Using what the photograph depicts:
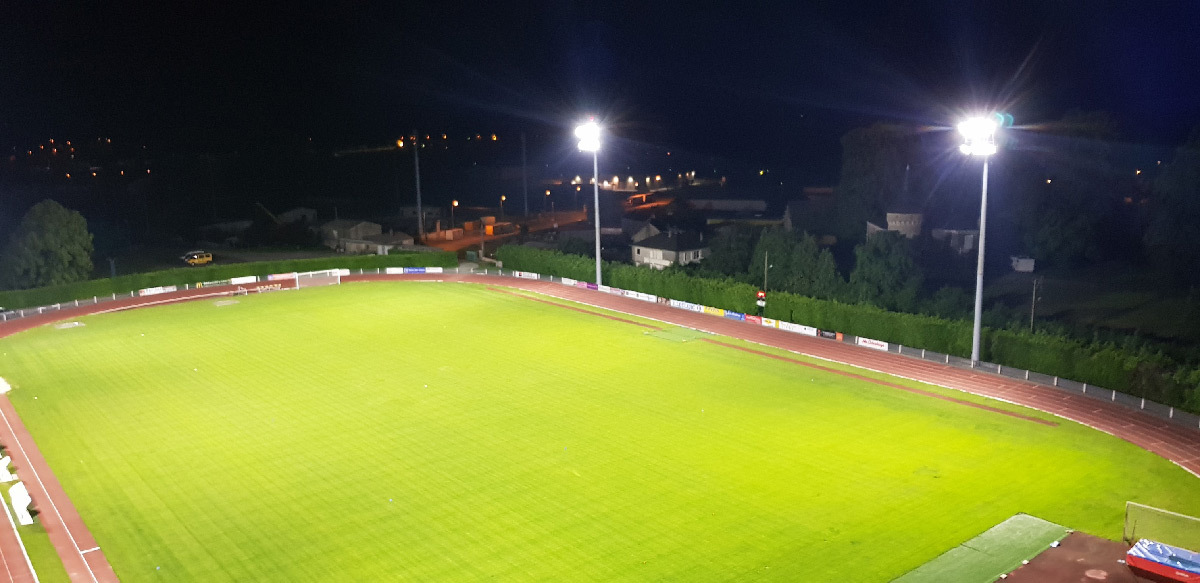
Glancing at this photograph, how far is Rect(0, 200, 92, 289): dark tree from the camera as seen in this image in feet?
162

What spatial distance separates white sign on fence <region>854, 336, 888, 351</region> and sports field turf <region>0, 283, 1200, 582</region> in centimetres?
455

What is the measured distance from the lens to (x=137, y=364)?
33.8 m

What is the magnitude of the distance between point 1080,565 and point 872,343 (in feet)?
63.8

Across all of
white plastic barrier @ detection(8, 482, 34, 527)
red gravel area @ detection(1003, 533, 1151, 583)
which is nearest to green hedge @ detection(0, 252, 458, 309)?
white plastic barrier @ detection(8, 482, 34, 527)

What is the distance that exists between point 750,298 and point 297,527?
2676 centimetres

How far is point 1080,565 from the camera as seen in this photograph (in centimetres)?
1652

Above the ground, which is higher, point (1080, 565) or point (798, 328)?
point (798, 328)

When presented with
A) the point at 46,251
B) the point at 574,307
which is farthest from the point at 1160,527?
the point at 46,251

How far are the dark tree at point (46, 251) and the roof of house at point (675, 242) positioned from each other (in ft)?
125

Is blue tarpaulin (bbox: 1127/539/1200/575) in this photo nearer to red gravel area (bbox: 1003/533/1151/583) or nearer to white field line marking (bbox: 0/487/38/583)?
red gravel area (bbox: 1003/533/1151/583)

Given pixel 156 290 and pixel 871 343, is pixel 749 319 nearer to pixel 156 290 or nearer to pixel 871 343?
pixel 871 343

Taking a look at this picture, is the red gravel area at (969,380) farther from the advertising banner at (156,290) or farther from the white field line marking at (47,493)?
the white field line marking at (47,493)

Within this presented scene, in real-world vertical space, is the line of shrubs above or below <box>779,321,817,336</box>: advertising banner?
above

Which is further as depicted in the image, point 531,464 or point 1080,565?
point 531,464
